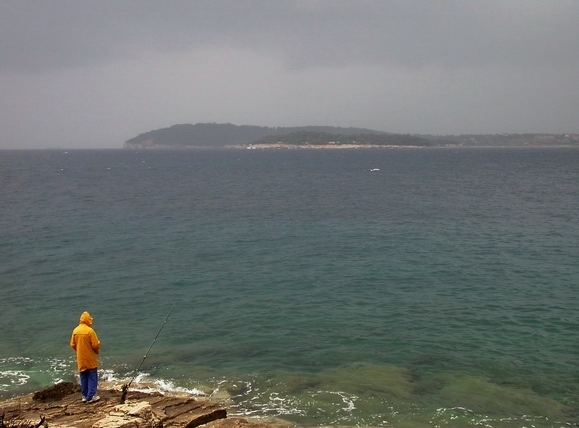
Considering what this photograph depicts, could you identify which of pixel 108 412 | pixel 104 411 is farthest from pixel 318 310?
pixel 108 412

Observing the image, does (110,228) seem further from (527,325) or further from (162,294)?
(527,325)

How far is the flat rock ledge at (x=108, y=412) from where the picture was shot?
30.2ft

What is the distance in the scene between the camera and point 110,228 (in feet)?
123

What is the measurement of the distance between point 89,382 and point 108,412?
1252 millimetres

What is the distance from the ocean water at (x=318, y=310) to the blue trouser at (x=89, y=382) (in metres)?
3.32

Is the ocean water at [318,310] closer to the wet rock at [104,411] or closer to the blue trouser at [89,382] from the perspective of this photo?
the wet rock at [104,411]

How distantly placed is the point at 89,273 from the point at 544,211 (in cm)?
3426

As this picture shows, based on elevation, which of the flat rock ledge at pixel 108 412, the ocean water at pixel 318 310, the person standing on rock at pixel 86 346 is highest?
the person standing on rock at pixel 86 346

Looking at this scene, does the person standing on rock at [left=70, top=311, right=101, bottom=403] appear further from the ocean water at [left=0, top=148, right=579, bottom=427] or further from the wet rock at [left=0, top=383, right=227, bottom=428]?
the ocean water at [left=0, top=148, right=579, bottom=427]

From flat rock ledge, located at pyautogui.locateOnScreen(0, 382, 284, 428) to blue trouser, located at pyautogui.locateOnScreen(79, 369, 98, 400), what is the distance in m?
0.19

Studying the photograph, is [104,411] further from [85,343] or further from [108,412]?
[85,343]

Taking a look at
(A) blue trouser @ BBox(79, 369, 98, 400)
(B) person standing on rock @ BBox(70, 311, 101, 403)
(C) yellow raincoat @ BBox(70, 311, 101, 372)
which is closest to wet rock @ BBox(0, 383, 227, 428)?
(A) blue trouser @ BBox(79, 369, 98, 400)

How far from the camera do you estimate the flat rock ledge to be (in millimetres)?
9219

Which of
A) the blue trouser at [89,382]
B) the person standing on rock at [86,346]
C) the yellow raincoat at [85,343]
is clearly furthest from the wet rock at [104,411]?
the yellow raincoat at [85,343]
